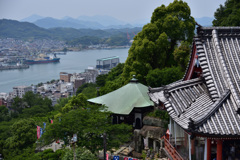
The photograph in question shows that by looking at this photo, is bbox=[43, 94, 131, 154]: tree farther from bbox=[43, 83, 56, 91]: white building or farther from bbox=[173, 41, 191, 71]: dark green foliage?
bbox=[43, 83, 56, 91]: white building

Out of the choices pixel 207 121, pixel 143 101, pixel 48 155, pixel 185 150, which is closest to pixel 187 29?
pixel 143 101

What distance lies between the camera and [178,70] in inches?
1054

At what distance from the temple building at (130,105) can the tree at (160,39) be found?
3.96 m

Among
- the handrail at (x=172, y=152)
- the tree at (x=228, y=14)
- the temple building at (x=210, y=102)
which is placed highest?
the tree at (x=228, y=14)

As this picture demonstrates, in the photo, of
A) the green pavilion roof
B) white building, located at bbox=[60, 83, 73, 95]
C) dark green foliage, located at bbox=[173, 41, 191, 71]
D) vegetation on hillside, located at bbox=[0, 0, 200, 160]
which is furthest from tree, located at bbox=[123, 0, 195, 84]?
white building, located at bbox=[60, 83, 73, 95]

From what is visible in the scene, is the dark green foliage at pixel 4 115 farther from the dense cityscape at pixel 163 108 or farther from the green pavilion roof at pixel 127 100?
the green pavilion roof at pixel 127 100

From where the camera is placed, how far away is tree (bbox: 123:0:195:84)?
2966 cm

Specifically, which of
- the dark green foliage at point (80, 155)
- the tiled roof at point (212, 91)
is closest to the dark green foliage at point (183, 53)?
the dark green foliage at point (80, 155)

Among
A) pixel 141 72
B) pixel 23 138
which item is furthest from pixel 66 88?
pixel 141 72

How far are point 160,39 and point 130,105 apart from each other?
30.1ft

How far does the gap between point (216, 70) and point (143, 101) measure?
1647 centimetres

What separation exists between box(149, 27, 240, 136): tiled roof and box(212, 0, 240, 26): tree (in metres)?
24.9

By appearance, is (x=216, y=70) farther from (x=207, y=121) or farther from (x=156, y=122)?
(x=156, y=122)

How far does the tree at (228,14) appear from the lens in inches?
1243
